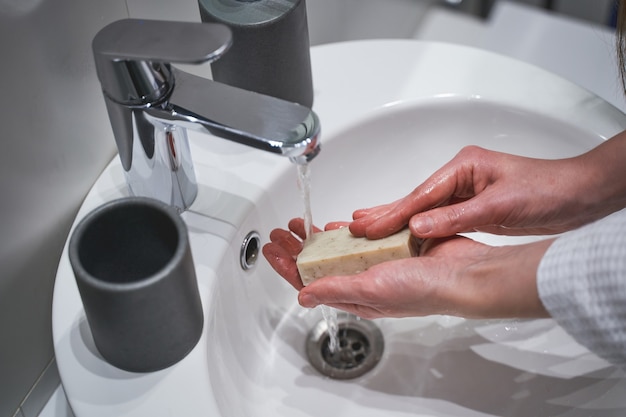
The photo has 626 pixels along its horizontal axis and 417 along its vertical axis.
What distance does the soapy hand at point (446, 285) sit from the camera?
0.50m

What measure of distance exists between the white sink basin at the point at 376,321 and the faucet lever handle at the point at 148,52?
0.14 metres

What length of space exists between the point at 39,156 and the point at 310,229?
219mm

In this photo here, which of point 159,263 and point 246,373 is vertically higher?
point 159,263

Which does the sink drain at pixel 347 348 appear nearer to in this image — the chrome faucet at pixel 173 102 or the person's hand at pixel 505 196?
the person's hand at pixel 505 196

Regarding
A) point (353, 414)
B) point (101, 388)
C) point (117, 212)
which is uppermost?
point (117, 212)

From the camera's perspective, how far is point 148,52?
0.44 metres

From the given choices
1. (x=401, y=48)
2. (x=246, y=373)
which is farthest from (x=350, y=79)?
(x=246, y=373)

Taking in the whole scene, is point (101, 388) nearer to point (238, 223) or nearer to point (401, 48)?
point (238, 223)

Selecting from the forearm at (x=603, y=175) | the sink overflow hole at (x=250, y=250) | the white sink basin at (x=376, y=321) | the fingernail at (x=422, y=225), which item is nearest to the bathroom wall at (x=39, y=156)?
the white sink basin at (x=376, y=321)

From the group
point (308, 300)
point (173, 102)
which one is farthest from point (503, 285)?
point (173, 102)

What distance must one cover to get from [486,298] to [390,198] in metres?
0.24

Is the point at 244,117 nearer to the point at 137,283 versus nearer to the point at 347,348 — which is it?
the point at 137,283

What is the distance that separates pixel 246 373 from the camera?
0.61m

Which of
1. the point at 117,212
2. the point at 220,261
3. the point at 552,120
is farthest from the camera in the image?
the point at 552,120
